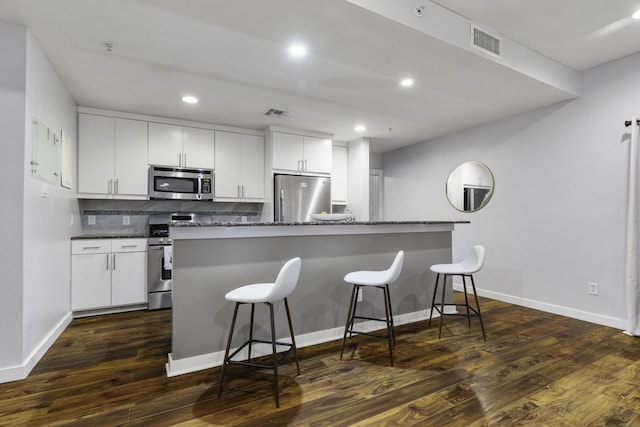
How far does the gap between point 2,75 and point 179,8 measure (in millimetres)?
1307

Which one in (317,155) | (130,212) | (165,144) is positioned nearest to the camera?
(165,144)

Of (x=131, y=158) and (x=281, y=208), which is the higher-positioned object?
(x=131, y=158)

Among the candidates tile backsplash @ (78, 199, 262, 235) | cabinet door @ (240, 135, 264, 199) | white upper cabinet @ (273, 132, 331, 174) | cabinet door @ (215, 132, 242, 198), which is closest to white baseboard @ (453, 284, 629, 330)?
white upper cabinet @ (273, 132, 331, 174)

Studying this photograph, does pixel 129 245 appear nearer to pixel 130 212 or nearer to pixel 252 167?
pixel 130 212

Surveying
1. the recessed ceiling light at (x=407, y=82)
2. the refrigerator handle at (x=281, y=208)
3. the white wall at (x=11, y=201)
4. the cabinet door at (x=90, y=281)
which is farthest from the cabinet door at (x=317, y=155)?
the white wall at (x=11, y=201)

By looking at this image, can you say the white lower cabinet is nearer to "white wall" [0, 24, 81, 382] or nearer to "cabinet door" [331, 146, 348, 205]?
"white wall" [0, 24, 81, 382]

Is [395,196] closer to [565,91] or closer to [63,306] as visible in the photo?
[565,91]

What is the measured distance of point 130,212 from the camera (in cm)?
437

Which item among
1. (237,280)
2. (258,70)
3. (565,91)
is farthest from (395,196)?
(237,280)

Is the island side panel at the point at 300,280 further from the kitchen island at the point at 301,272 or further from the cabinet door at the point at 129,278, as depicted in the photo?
the cabinet door at the point at 129,278

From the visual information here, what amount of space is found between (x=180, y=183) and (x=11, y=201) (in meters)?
2.18

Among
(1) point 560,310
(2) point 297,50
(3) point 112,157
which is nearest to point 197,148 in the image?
(3) point 112,157

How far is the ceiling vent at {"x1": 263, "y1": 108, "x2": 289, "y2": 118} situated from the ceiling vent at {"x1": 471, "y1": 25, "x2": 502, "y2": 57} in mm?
2249

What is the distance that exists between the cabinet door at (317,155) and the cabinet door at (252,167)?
68 centimetres
